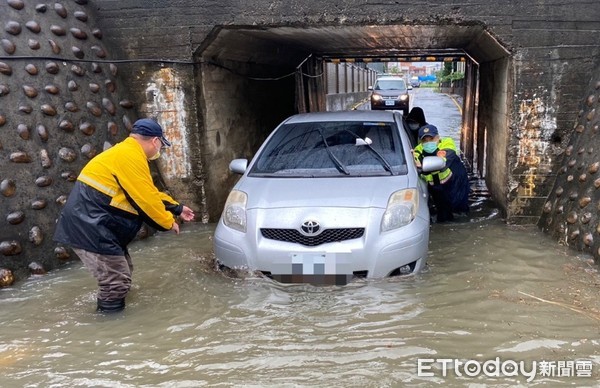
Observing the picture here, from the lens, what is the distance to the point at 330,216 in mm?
4414

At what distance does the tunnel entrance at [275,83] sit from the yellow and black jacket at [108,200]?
10.2ft

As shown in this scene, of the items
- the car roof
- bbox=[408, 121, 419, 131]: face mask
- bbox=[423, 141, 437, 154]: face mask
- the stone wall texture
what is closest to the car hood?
the car roof

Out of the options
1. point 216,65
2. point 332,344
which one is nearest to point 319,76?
point 216,65

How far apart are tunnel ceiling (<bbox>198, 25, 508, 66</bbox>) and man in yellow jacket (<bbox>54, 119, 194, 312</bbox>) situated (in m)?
3.22

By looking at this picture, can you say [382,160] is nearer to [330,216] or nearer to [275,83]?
[330,216]

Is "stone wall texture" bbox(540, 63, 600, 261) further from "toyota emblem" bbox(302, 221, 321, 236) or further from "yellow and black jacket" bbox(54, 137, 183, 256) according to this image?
"yellow and black jacket" bbox(54, 137, 183, 256)

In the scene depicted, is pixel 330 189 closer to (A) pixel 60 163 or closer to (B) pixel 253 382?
(B) pixel 253 382

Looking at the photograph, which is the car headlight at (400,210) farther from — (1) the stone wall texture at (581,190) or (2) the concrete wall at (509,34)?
(2) the concrete wall at (509,34)

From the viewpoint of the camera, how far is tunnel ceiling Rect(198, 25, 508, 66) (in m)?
7.04

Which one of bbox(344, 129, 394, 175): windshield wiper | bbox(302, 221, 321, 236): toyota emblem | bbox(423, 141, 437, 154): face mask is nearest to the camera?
bbox(302, 221, 321, 236): toyota emblem

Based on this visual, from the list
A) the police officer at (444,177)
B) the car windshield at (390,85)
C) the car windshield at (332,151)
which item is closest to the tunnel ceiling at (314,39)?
the police officer at (444,177)

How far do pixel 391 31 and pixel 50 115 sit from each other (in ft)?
17.5

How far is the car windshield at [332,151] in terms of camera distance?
5277mm

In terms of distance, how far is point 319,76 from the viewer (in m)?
15.4
